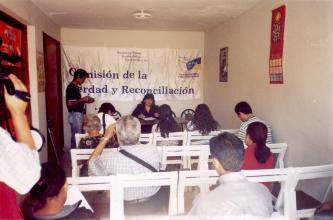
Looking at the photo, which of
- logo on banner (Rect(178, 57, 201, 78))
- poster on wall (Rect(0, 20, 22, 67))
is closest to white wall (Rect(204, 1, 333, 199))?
logo on banner (Rect(178, 57, 201, 78))

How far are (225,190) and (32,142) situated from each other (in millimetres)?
809

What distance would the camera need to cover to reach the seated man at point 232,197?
4.25 ft

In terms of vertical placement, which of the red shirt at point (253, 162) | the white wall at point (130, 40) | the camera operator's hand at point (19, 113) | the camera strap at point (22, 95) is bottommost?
the red shirt at point (253, 162)

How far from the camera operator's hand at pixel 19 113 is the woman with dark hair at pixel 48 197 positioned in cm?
48

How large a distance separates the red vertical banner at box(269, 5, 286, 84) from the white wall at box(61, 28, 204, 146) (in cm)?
292

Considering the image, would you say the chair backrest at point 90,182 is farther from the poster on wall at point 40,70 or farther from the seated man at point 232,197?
the poster on wall at point 40,70

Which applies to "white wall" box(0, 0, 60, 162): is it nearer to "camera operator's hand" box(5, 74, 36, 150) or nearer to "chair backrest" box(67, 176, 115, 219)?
"chair backrest" box(67, 176, 115, 219)

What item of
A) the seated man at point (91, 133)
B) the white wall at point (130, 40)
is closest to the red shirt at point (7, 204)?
the seated man at point (91, 133)

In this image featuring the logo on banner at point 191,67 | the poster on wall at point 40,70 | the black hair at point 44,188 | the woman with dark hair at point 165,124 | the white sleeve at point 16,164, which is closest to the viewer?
the white sleeve at point 16,164

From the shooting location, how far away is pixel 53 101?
541 cm

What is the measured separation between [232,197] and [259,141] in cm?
133

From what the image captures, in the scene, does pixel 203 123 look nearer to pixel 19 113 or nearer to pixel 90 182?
pixel 90 182

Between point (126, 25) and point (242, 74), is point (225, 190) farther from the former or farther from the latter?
point (126, 25)

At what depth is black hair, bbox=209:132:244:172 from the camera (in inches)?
56.7
